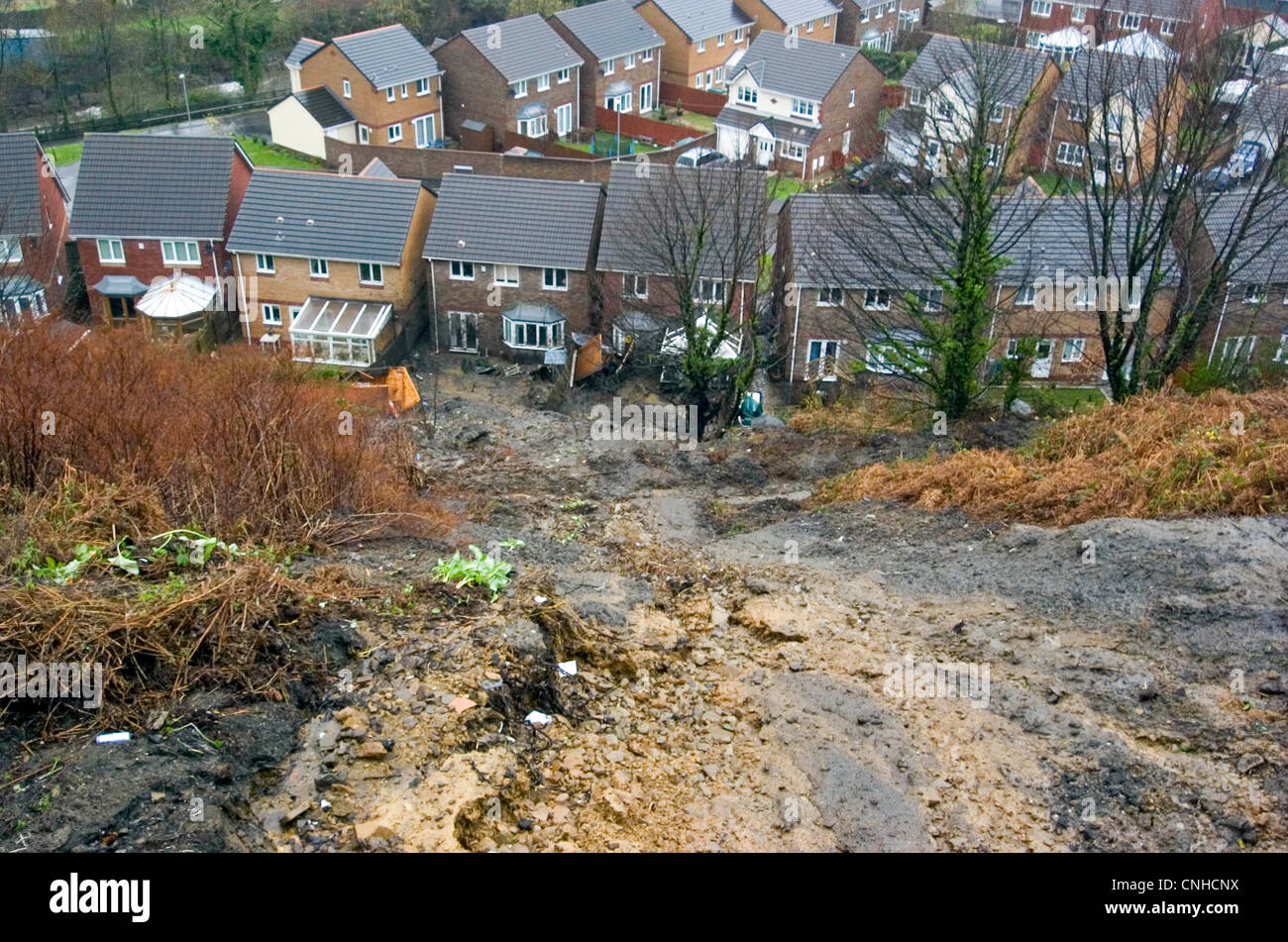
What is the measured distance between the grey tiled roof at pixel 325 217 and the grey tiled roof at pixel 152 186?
1139 millimetres

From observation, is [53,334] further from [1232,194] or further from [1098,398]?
[1232,194]

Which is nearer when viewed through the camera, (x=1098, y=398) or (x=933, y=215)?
(x=933, y=215)

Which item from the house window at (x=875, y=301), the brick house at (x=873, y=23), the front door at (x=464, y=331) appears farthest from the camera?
the brick house at (x=873, y=23)

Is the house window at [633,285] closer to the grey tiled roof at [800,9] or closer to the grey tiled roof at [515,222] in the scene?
the grey tiled roof at [515,222]

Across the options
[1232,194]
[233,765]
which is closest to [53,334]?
[233,765]

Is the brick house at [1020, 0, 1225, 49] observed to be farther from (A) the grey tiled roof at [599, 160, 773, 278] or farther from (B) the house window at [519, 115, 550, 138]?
(A) the grey tiled roof at [599, 160, 773, 278]

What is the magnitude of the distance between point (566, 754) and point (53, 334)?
474 inches

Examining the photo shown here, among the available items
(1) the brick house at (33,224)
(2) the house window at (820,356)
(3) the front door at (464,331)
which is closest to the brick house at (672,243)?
(2) the house window at (820,356)

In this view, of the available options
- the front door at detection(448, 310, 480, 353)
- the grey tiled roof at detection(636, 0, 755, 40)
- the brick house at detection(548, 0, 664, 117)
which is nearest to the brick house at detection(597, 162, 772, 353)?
the front door at detection(448, 310, 480, 353)

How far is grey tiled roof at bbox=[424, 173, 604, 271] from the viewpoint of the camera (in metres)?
28.6

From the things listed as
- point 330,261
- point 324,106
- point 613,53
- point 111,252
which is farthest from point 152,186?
point 613,53

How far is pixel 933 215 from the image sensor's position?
2009cm

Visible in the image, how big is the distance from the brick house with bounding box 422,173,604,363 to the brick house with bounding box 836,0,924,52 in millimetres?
32388

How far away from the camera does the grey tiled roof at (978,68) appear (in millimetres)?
17594
